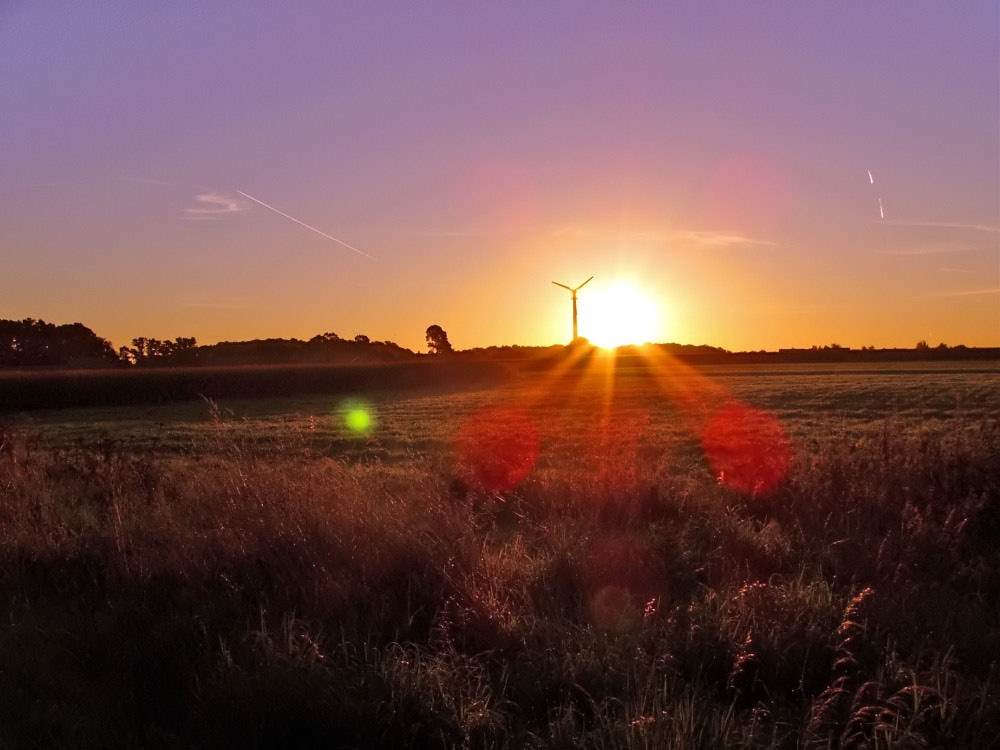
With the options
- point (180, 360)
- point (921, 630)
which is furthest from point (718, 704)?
point (180, 360)

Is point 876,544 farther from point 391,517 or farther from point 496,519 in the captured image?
point 391,517

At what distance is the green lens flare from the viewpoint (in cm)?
2694

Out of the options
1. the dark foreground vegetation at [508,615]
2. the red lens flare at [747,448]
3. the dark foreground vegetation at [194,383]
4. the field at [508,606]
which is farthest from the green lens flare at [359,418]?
the dark foreground vegetation at [508,615]

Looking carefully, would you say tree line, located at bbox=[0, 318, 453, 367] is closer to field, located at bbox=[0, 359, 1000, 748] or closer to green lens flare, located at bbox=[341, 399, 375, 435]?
green lens flare, located at bbox=[341, 399, 375, 435]

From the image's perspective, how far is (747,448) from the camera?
17.5 meters

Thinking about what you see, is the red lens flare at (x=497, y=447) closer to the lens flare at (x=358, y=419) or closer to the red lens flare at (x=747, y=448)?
the red lens flare at (x=747, y=448)

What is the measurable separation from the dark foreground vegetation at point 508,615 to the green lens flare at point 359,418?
1842 cm

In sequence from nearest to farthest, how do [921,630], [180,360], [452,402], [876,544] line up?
[921,630]
[876,544]
[452,402]
[180,360]

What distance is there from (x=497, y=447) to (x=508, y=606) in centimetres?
1352

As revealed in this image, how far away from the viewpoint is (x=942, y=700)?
3.98 meters

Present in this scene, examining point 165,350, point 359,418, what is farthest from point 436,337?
point 359,418

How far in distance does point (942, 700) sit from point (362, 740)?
2.94 m

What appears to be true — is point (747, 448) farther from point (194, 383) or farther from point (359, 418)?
point (194, 383)

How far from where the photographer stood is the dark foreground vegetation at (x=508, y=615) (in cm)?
400
